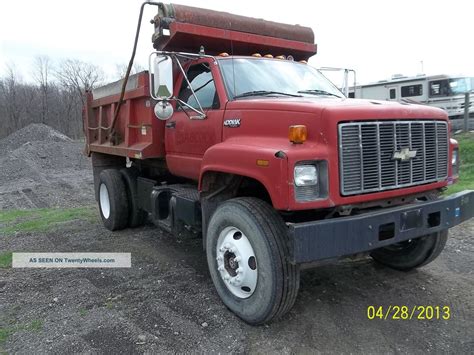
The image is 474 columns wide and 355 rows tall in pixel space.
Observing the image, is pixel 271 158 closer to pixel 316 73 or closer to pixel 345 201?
pixel 345 201

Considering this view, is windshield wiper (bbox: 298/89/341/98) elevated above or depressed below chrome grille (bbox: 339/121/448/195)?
above

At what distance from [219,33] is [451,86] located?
1781cm

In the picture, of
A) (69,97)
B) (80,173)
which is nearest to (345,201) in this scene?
(80,173)

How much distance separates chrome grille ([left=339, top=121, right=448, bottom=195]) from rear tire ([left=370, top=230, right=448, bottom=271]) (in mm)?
828

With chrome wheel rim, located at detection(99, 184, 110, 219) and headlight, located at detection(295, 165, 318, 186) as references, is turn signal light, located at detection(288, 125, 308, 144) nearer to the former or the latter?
headlight, located at detection(295, 165, 318, 186)

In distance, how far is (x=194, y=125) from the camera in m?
4.71

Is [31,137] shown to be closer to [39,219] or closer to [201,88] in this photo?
[39,219]

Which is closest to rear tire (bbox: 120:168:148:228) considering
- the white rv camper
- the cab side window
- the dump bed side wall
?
the dump bed side wall

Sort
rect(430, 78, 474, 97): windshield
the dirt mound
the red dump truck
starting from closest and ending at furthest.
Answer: the red dump truck, rect(430, 78, 474, 97): windshield, the dirt mound

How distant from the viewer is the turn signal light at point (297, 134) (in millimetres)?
3255

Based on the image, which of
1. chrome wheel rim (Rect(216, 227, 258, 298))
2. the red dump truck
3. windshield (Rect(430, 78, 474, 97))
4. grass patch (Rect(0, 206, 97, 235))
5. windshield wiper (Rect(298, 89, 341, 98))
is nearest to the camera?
the red dump truck

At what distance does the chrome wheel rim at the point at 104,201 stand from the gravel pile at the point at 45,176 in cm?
368
